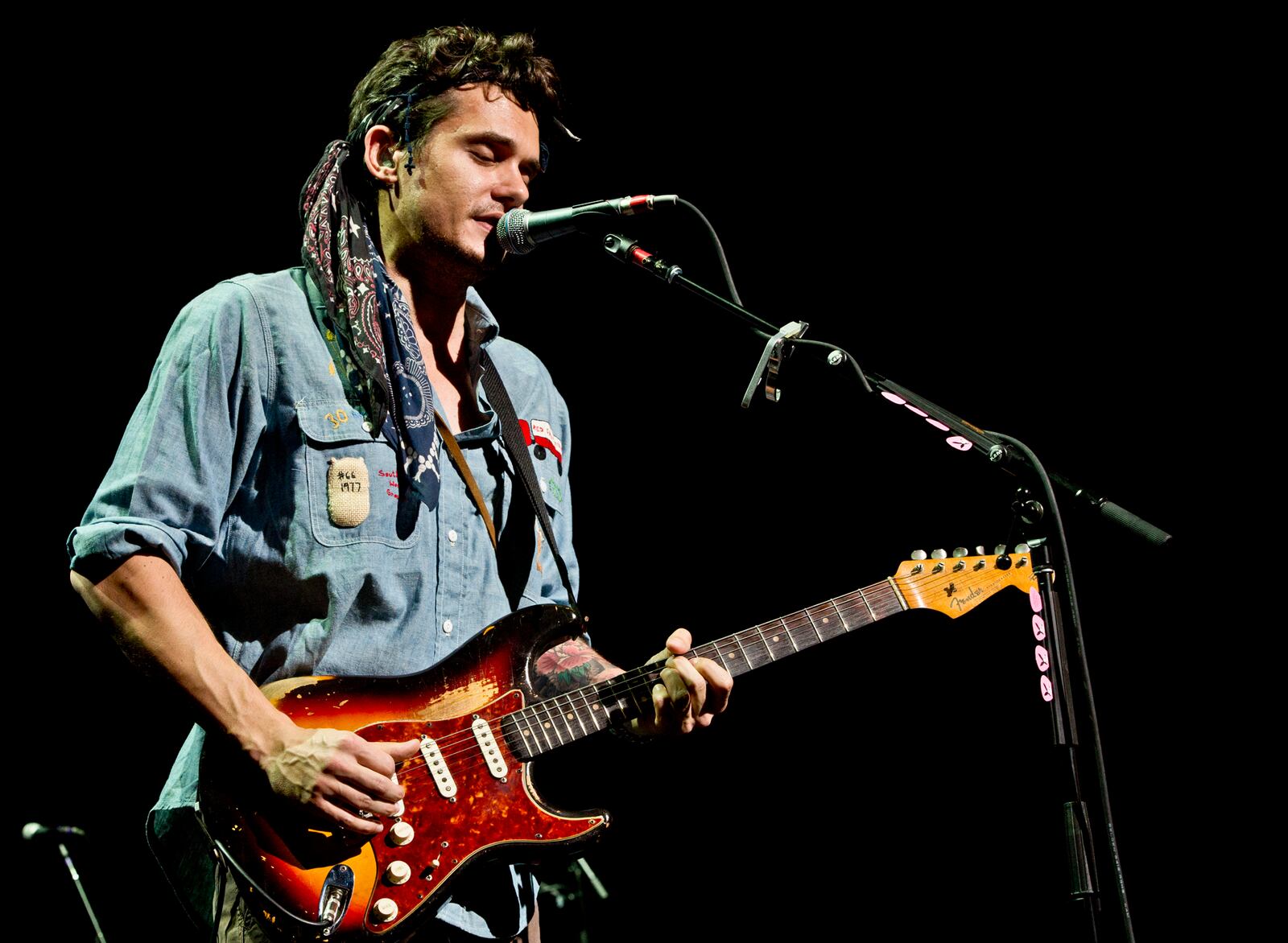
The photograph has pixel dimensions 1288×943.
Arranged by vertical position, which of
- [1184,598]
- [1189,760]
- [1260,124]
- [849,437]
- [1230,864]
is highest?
[1260,124]

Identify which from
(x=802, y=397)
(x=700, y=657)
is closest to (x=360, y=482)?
(x=700, y=657)

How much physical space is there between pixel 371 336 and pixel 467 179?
526 millimetres

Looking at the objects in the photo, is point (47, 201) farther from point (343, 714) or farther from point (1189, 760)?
point (1189, 760)

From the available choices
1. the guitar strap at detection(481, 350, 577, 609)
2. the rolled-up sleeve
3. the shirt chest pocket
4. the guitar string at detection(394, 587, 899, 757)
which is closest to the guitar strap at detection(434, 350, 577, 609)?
the guitar strap at detection(481, 350, 577, 609)

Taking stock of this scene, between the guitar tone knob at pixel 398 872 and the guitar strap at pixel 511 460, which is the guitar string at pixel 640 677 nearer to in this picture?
the guitar tone knob at pixel 398 872

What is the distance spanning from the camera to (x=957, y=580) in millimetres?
2418

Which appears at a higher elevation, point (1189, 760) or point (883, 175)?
point (883, 175)

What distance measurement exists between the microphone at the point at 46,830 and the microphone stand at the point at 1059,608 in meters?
2.82

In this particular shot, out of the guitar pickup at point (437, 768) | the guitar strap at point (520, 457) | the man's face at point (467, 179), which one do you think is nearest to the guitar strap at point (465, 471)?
the guitar strap at point (520, 457)

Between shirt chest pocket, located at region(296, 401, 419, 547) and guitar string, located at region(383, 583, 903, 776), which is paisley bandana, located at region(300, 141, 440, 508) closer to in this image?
shirt chest pocket, located at region(296, 401, 419, 547)

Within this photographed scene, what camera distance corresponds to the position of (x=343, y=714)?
1751mm

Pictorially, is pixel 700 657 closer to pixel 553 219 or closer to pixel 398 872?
pixel 398 872

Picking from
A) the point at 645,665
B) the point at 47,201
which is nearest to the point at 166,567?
the point at 645,665

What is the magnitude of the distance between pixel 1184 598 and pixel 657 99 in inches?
106
